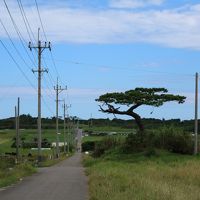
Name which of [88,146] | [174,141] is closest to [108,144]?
[174,141]

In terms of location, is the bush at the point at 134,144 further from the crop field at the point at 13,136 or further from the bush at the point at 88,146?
the bush at the point at 88,146

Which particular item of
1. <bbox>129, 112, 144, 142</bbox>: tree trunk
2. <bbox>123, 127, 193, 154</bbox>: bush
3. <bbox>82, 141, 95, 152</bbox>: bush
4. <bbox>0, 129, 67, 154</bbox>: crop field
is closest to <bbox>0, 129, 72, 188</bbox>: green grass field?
<bbox>0, 129, 67, 154</bbox>: crop field

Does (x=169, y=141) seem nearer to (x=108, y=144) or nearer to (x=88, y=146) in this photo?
(x=108, y=144)

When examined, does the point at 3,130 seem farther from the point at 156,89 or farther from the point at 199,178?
the point at 199,178

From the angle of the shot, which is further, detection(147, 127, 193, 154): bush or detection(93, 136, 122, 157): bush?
detection(93, 136, 122, 157): bush

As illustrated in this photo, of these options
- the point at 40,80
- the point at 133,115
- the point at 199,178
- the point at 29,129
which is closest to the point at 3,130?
the point at 29,129

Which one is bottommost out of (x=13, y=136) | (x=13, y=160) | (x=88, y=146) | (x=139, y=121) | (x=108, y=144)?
(x=88, y=146)

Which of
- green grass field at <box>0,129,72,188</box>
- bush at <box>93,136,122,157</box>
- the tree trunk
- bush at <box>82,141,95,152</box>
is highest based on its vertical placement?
the tree trunk

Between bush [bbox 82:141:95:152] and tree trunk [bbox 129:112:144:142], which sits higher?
tree trunk [bbox 129:112:144:142]

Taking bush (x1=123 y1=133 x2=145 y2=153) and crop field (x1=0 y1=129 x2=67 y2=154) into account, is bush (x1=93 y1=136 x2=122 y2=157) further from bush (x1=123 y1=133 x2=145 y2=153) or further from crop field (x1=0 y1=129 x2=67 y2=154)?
crop field (x1=0 y1=129 x2=67 y2=154)

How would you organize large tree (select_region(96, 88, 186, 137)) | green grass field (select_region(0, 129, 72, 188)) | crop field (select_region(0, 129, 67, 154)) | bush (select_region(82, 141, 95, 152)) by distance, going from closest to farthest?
green grass field (select_region(0, 129, 72, 188)), large tree (select_region(96, 88, 186, 137)), crop field (select_region(0, 129, 67, 154)), bush (select_region(82, 141, 95, 152))

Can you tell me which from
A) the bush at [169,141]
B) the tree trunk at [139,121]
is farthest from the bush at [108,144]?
the tree trunk at [139,121]

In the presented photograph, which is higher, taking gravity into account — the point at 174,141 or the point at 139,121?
the point at 139,121

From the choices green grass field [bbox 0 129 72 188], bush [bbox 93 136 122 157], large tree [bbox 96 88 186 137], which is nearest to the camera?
green grass field [bbox 0 129 72 188]
